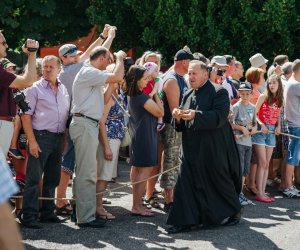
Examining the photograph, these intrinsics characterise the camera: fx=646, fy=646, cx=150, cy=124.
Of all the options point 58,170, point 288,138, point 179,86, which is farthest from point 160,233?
point 288,138

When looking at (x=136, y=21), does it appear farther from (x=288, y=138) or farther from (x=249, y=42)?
(x=288, y=138)

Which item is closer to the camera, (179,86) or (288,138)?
(179,86)

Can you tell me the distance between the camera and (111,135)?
7.40 metres

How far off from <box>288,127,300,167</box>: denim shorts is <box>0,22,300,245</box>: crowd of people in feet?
6.62

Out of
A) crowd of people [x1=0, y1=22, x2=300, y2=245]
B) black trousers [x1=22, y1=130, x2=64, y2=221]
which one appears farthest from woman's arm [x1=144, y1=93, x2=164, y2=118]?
black trousers [x1=22, y1=130, x2=64, y2=221]

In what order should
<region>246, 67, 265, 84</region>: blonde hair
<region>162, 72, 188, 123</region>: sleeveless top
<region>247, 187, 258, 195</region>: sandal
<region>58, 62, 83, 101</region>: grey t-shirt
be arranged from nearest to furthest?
<region>58, 62, 83, 101</region>: grey t-shirt < <region>162, 72, 188, 123</region>: sleeveless top < <region>247, 187, 258, 195</region>: sandal < <region>246, 67, 265, 84</region>: blonde hair

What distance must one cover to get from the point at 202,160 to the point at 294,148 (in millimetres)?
3007

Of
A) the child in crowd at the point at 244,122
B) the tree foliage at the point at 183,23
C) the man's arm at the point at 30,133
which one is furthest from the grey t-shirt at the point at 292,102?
the tree foliage at the point at 183,23

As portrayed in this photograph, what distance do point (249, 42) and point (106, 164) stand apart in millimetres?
8803

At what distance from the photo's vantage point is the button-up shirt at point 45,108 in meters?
6.96

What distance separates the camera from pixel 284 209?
8.52 metres

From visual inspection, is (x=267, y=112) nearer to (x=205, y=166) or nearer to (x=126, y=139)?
(x=205, y=166)

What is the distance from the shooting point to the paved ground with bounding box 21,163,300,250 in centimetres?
635

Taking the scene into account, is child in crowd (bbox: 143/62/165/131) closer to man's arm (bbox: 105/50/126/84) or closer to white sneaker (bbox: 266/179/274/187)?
man's arm (bbox: 105/50/126/84)
